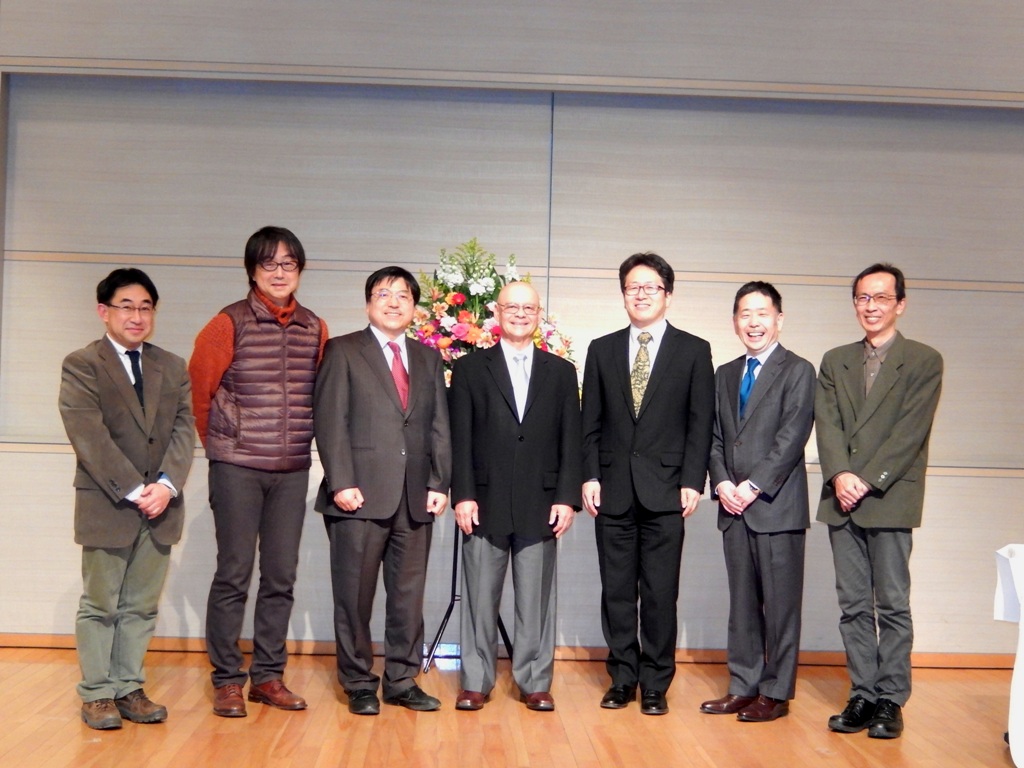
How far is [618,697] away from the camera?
163 inches

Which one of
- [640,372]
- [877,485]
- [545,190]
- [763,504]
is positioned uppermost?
[545,190]

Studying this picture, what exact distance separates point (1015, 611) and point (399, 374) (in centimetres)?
239

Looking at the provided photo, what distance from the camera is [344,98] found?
210 inches

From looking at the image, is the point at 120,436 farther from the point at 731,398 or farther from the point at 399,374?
the point at 731,398

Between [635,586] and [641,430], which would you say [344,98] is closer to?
[641,430]

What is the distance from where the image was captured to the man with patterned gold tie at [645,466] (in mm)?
4047

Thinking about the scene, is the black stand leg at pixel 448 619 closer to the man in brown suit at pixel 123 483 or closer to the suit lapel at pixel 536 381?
the suit lapel at pixel 536 381

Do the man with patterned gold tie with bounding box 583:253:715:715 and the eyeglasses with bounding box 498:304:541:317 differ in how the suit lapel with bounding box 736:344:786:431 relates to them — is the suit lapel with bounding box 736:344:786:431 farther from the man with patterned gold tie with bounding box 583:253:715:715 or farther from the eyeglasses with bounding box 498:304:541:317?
the eyeglasses with bounding box 498:304:541:317

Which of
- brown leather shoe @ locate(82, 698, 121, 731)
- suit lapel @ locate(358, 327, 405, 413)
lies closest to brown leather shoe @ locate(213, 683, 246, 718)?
Result: brown leather shoe @ locate(82, 698, 121, 731)

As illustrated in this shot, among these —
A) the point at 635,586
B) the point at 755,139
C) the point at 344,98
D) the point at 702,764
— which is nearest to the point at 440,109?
the point at 344,98

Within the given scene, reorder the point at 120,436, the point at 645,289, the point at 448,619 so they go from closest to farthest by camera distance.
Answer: the point at 120,436 → the point at 645,289 → the point at 448,619

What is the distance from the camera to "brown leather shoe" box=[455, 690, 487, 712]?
4.05 meters

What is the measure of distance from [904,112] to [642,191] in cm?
142

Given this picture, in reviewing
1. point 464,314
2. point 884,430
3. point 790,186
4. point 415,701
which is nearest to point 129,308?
point 464,314
